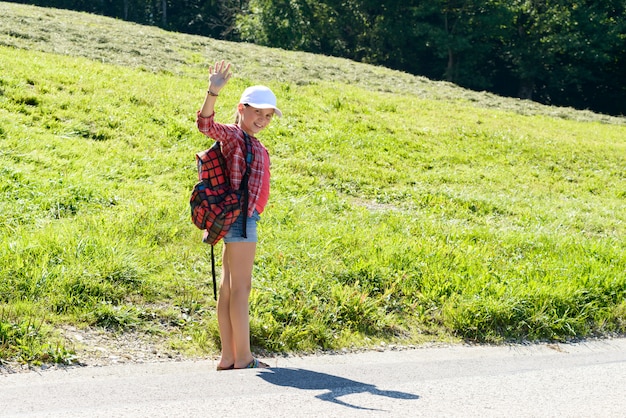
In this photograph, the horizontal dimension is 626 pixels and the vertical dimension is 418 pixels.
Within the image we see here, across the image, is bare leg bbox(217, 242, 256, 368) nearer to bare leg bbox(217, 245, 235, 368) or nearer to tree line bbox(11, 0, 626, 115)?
bare leg bbox(217, 245, 235, 368)

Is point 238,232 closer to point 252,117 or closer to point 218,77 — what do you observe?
point 252,117

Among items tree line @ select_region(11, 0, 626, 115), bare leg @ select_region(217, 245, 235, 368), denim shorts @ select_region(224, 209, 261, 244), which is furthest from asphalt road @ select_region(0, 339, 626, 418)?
tree line @ select_region(11, 0, 626, 115)

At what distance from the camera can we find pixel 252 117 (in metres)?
4.29

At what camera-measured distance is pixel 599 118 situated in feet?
75.7

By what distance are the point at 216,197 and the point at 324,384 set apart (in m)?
1.30

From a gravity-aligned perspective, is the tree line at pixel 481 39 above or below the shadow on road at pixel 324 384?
above

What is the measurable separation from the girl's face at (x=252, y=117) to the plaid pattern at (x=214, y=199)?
0.72 feet

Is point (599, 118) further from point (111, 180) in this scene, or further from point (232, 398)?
point (232, 398)

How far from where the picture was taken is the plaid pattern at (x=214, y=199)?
418 centimetres

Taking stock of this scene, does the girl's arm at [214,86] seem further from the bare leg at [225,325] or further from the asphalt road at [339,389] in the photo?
the asphalt road at [339,389]

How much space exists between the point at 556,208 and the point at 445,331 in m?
5.95

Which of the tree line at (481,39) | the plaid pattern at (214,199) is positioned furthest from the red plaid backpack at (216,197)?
the tree line at (481,39)

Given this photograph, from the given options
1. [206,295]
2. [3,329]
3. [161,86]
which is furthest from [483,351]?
[161,86]

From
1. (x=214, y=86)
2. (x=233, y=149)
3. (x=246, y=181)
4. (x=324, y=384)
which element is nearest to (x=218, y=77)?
(x=214, y=86)
